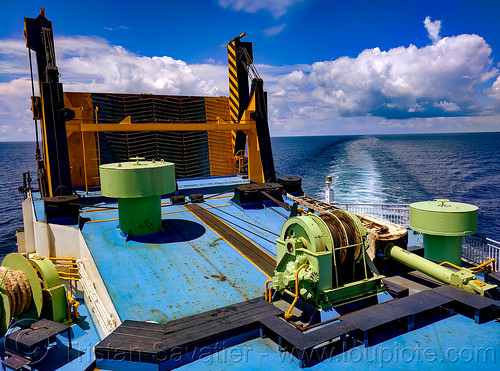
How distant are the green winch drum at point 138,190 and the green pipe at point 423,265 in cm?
567

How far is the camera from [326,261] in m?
5.80

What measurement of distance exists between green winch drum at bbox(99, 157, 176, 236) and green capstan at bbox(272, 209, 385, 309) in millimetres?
4317

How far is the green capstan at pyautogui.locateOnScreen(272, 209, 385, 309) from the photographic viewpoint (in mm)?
5816

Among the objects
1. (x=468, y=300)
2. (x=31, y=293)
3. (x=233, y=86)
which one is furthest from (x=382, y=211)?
(x=31, y=293)

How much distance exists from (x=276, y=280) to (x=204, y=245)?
369 centimetres

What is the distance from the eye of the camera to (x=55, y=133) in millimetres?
12438

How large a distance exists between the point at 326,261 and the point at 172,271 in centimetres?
367

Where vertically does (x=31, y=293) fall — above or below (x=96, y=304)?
above

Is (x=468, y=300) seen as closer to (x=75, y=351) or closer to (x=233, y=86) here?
(x=75, y=351)

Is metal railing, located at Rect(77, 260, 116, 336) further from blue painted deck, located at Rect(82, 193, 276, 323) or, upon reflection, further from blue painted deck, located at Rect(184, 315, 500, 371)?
blue painted deck, located at Rect(184, 315, 500, 371)

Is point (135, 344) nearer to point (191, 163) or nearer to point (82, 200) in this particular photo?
point (82, 200)

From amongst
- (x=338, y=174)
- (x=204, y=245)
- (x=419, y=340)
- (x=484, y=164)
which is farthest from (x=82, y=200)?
(x=484, y=164)

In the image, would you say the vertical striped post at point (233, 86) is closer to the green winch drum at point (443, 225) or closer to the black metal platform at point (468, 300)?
the green winch drum at point (443, 225)

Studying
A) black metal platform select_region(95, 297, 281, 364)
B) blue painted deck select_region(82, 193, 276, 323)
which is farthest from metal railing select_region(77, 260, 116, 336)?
black metal platform select_region(95, 297, 281, 364)
